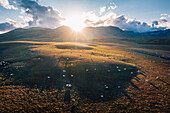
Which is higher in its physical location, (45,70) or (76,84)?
(45,70)

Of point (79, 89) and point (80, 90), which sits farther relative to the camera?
point (79, 89)

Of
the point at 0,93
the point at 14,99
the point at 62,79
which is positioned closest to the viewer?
the point at 14,99

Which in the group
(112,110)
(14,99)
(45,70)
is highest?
(45,70)

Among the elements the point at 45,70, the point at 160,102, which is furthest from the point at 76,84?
the point at 160,102

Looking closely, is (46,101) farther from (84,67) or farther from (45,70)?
(84,67)

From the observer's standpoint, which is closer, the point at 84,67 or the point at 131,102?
the point at 131,102

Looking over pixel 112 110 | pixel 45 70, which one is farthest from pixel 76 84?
pixel 45 70

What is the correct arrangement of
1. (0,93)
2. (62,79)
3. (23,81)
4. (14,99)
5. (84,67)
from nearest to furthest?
(14,99) → (0,93) → (23,81) → (62,79) → (84,67)

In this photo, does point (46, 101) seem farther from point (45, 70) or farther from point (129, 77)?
point (129, 77)

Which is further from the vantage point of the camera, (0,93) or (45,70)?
(45,70)
